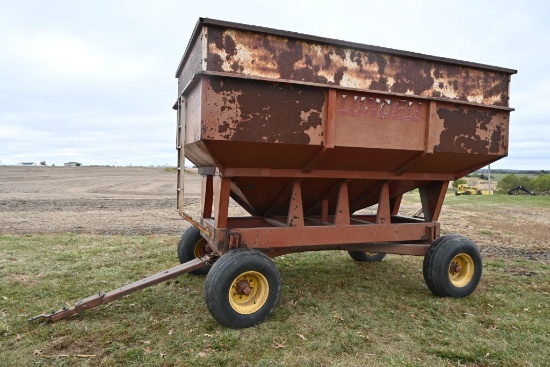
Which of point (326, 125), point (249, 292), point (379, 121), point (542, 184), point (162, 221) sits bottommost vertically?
point (162, 221)

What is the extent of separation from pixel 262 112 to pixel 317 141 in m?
0.68

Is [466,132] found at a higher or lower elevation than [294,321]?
higher

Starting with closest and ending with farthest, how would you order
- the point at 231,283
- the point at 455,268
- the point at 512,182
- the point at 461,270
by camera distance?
the point at 231,283, the point at 455,268, the point at 461,270, the point at 512,182

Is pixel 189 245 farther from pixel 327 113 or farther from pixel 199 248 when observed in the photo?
pixel 327 113

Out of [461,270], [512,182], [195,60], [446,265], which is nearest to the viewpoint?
[195,60]

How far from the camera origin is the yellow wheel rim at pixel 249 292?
13.4ft

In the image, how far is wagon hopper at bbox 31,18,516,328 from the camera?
3928 millimetres

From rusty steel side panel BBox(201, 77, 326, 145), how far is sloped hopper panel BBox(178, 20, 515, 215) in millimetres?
10

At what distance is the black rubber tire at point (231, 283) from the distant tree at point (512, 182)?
33.1 m

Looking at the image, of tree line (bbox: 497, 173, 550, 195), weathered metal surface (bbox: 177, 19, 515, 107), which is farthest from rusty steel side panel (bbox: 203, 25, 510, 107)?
tree line (bbox: 497, 173, 550, 195)

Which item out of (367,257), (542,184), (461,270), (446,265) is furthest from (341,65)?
(542,184)

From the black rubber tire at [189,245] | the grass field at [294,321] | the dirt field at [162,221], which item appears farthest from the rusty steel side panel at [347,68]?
the dirt field at [162,221]

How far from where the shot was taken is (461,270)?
5.30 meters

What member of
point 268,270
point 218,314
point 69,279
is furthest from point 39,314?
point 268,270
